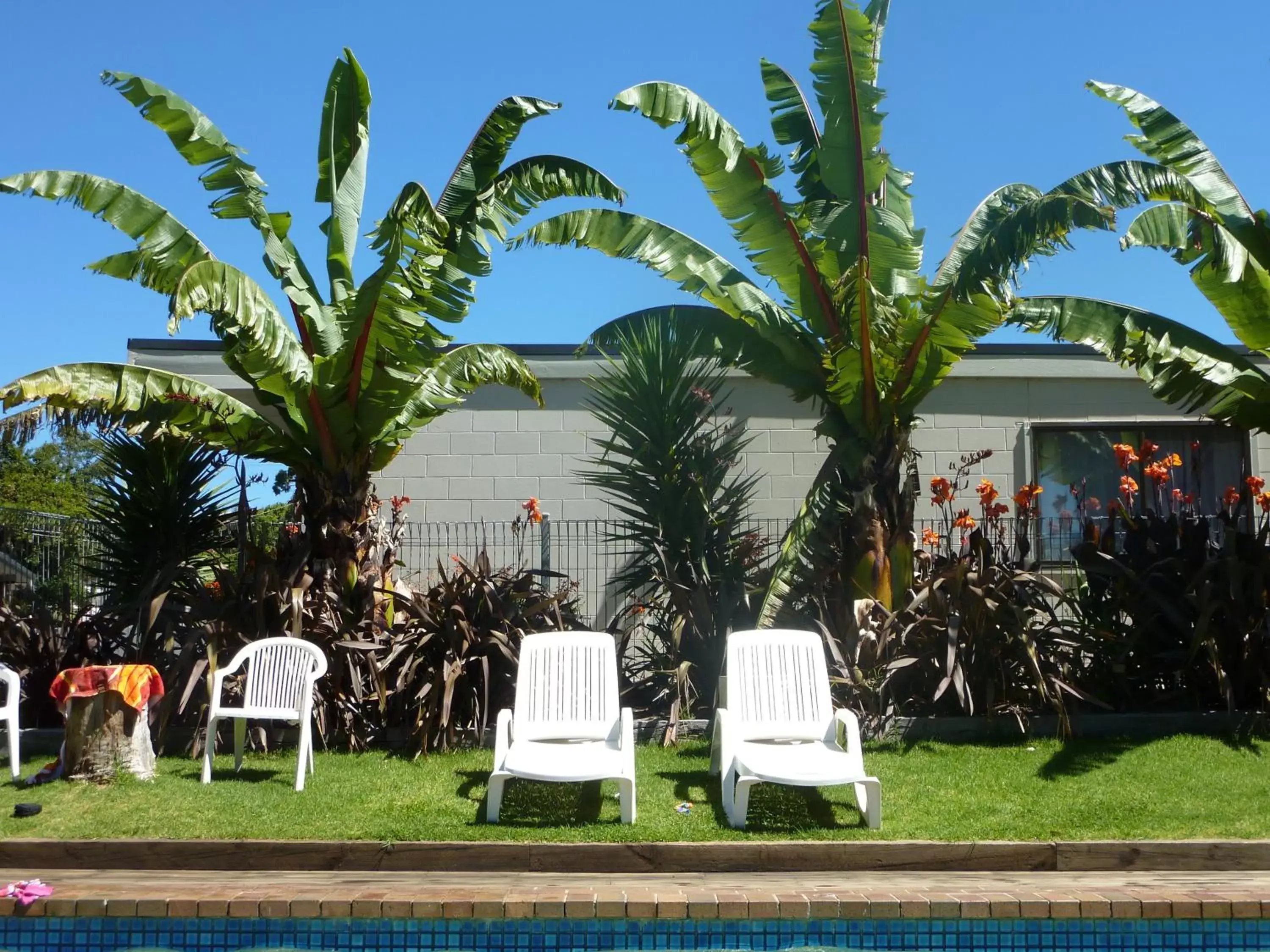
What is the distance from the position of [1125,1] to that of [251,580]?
Answer: 30.2ft

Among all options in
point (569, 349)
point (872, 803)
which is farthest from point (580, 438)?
point (872, 803)

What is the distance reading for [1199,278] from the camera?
32.9 ft

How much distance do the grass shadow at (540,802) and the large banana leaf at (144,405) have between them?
3543 millimetres

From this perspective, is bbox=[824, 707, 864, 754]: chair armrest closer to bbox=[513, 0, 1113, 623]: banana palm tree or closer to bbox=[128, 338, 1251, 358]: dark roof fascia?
bbox=[513, 0, 1113, 623]: banana palm tree

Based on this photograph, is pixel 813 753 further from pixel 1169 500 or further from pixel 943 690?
pixel 1169 500

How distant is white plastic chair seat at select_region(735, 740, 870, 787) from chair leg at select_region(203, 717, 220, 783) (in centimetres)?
377

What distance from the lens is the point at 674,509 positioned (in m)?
10.8

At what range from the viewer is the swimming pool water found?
5941 millimetres

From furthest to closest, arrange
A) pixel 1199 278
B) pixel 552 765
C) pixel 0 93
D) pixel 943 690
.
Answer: pixel 0 93, pixel 1199 278, pixel 943 690, pixel 552 765

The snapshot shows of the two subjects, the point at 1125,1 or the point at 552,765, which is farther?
the point at 1125,1

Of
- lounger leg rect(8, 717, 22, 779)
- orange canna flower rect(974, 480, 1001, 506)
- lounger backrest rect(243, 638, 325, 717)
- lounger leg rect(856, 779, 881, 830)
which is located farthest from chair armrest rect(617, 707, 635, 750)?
lounger leg rect(8, 717, 22, 779)

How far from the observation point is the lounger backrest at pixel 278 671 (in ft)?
29.1

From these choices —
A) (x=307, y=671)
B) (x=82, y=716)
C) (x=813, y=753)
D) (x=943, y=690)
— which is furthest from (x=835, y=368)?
(x=82, y=716)

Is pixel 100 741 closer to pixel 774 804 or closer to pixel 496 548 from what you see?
pixel 774 804
